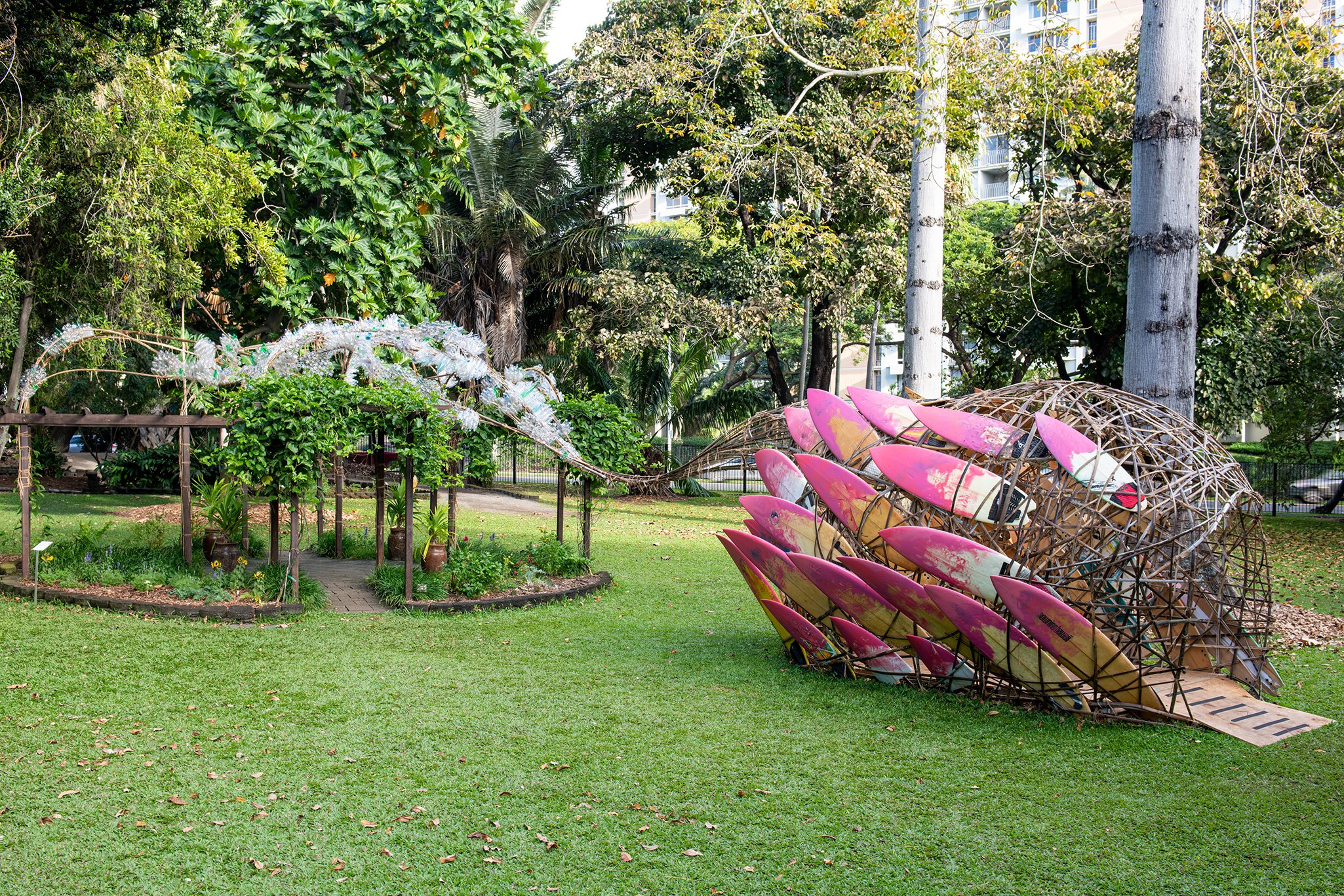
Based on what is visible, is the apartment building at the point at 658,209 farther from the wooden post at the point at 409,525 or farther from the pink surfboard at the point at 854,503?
the pink surfboard at the point at 854,503

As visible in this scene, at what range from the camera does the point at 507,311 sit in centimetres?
2356

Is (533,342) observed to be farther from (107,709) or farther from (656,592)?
(107,709)

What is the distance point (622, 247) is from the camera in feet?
75.8

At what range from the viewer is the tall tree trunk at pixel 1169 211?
7402mm

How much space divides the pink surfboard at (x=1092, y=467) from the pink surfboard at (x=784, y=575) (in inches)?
73.2

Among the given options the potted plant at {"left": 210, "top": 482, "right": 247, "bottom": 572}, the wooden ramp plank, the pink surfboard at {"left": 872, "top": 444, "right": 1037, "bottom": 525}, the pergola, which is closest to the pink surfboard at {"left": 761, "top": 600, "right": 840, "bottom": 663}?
the pink surfboard at {"left": 872, "top": 444, "right": 1037, "bottom": 525}

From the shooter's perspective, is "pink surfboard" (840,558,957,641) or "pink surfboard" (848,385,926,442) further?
"pink surfboard" (848,385,926,442)

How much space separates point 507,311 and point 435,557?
42.5 feet

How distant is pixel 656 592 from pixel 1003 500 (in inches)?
240

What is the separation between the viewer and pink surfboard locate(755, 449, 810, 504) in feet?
24.2

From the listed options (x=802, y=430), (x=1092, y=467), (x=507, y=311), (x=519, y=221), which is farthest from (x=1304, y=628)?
(x=507, y=311)

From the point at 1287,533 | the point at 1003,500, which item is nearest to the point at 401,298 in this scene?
the point at 1003,500

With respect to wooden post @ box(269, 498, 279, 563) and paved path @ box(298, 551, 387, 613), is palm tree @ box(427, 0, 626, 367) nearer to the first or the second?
paved path @ box(298, 551, 387, 613)

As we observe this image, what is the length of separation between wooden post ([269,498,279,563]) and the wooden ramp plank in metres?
7.83
